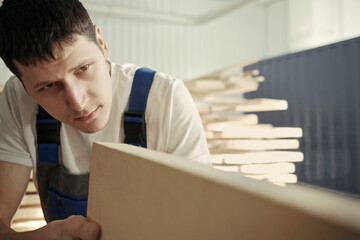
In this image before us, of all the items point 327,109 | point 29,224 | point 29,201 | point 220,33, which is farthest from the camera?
point 220,33

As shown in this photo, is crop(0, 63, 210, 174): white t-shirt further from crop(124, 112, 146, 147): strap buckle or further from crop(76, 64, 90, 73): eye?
crop(76, 64, 90, 73): eye

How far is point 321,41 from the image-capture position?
6.54m

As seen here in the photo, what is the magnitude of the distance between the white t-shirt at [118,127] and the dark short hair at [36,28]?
35 centimetres

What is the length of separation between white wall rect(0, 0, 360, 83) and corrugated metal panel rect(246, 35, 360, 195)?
1589mm

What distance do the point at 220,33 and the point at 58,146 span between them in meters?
6.55

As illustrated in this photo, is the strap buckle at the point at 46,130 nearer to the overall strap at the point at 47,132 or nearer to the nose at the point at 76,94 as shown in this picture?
the overall strap at the point at 47,132

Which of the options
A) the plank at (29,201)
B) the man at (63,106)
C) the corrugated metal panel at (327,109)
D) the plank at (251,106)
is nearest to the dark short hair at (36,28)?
the man at (63,106)

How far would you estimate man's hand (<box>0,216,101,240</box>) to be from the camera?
27.0 inches

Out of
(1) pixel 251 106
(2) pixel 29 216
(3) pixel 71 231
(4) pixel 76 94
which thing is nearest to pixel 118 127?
(4) pixel 76 94

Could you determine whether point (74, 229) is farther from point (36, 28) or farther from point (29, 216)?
point (29, 216)

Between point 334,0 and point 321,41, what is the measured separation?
0.81 metres

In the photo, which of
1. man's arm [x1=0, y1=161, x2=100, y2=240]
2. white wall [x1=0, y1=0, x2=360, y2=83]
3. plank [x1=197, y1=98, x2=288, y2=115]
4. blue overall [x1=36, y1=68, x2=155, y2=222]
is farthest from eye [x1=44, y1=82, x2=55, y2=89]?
white wall [x1=0, y1=0, x2=360, y2=83]

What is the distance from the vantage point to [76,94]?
3.37ft

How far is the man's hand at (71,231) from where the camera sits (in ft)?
2.25
